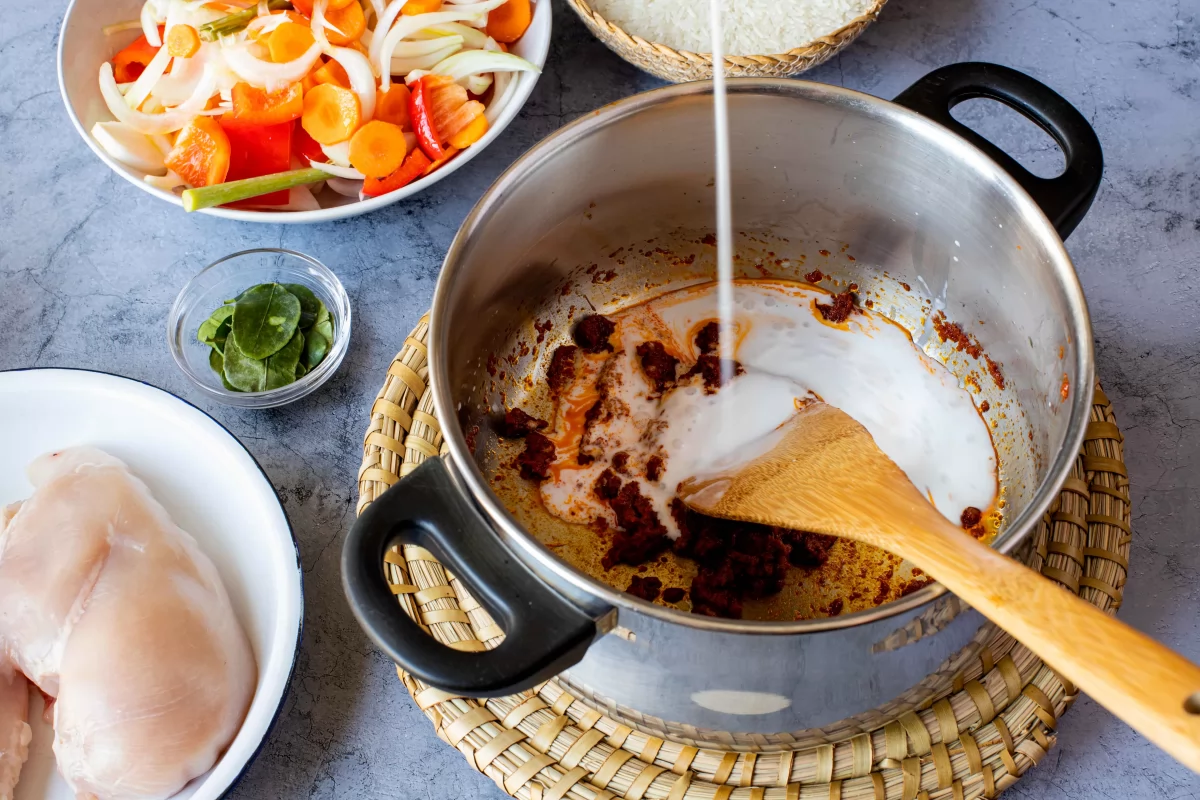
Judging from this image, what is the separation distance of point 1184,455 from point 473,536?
78 centimetres

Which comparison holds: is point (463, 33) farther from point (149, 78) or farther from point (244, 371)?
point (244, 371)

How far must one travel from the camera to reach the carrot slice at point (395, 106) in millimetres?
1138

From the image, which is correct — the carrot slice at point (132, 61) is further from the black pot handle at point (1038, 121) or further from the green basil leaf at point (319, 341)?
the black pot handle at point (1038, 121)

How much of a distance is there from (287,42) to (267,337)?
332 mm

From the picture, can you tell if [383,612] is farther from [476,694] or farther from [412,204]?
[412,204]

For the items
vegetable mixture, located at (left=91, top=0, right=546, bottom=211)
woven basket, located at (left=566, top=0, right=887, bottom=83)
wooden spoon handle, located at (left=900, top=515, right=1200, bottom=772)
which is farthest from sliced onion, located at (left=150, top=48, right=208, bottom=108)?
wooden spoon handle, located at (left=900, top=515, right=1200, bottom=772)

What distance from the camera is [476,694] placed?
2.00 feet

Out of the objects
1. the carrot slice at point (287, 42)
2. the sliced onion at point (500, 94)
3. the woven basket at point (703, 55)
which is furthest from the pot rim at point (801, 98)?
the carrot slice at point (287, 42)

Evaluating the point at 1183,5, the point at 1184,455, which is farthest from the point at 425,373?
the point at 1183,5

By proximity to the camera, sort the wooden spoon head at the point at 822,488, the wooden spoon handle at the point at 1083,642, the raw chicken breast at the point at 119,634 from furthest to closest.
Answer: the raw chicken breast at the point at 119,634, the wooden spoon head at the point at 822,488, the wooden spoon handle at the point at 1083,642

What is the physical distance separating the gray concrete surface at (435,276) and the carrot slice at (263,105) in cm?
14

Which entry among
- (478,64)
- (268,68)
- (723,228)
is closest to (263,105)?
(268,68)

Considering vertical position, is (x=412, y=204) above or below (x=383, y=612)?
below

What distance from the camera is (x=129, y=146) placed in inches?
43.9
